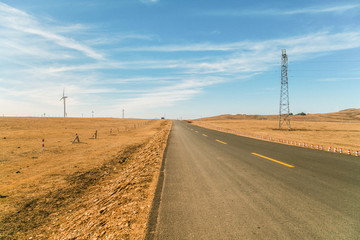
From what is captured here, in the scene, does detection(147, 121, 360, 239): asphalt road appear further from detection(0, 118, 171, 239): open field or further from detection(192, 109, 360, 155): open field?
detection(192, 109, 360, 155): open field

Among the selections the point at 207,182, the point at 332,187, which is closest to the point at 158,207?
the point at 207,182

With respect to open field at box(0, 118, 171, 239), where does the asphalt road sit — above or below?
above

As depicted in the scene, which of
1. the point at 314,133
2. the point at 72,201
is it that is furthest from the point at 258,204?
the point at 314,133

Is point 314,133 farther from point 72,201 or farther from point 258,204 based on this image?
point 72,201

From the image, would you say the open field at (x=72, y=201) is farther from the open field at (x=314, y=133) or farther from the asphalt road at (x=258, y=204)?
the open field at (x=314, y=133)

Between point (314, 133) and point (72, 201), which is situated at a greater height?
point (314, 133)

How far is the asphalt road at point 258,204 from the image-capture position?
2.95 metres

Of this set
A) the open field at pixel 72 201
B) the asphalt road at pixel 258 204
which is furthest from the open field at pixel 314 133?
the open field at pixel 72 201

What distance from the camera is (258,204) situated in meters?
3.89

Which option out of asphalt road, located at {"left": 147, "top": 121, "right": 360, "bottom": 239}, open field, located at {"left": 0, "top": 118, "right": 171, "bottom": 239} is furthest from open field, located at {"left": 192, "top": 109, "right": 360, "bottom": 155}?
open field, located at {"left": 0, "top": 118, "right": 171, "bottom": 239}

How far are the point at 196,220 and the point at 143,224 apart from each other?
3.32 feet

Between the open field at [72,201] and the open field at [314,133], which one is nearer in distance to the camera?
the open field at [72,201]

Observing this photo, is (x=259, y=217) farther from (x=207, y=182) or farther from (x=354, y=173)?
(x=354, y=173)

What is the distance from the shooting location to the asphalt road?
2945 millimetres
